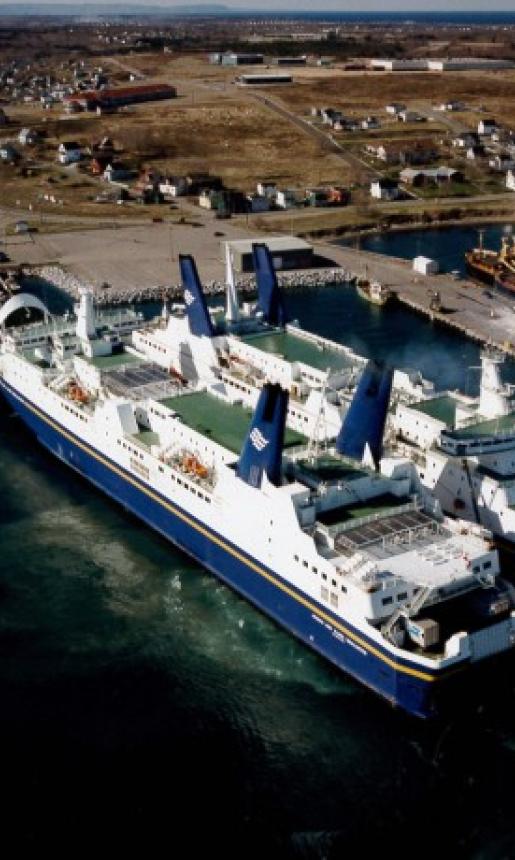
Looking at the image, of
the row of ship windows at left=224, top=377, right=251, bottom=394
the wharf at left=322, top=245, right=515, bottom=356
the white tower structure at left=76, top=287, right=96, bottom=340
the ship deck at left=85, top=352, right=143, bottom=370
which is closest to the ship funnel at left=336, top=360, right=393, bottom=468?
the row of ship windows at left=224, top=377, right=251, bottom=394

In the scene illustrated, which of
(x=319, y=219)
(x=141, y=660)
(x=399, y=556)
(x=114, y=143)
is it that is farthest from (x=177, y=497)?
(x=114, y=143)

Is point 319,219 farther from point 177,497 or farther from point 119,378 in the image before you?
point 177,497

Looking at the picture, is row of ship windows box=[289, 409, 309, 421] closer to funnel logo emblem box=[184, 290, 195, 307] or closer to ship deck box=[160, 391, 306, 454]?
ship deck box=[160, 391, 306, 454]

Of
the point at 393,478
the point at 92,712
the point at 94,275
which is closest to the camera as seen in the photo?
the point at 92,712

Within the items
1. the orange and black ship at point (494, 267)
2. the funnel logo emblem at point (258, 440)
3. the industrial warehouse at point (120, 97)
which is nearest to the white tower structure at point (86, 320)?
the funnel logo emblem at point (258, 440)

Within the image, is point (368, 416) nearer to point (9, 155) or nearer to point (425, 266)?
point (425, 266)

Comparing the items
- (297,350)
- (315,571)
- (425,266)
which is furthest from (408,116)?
(315,571)
